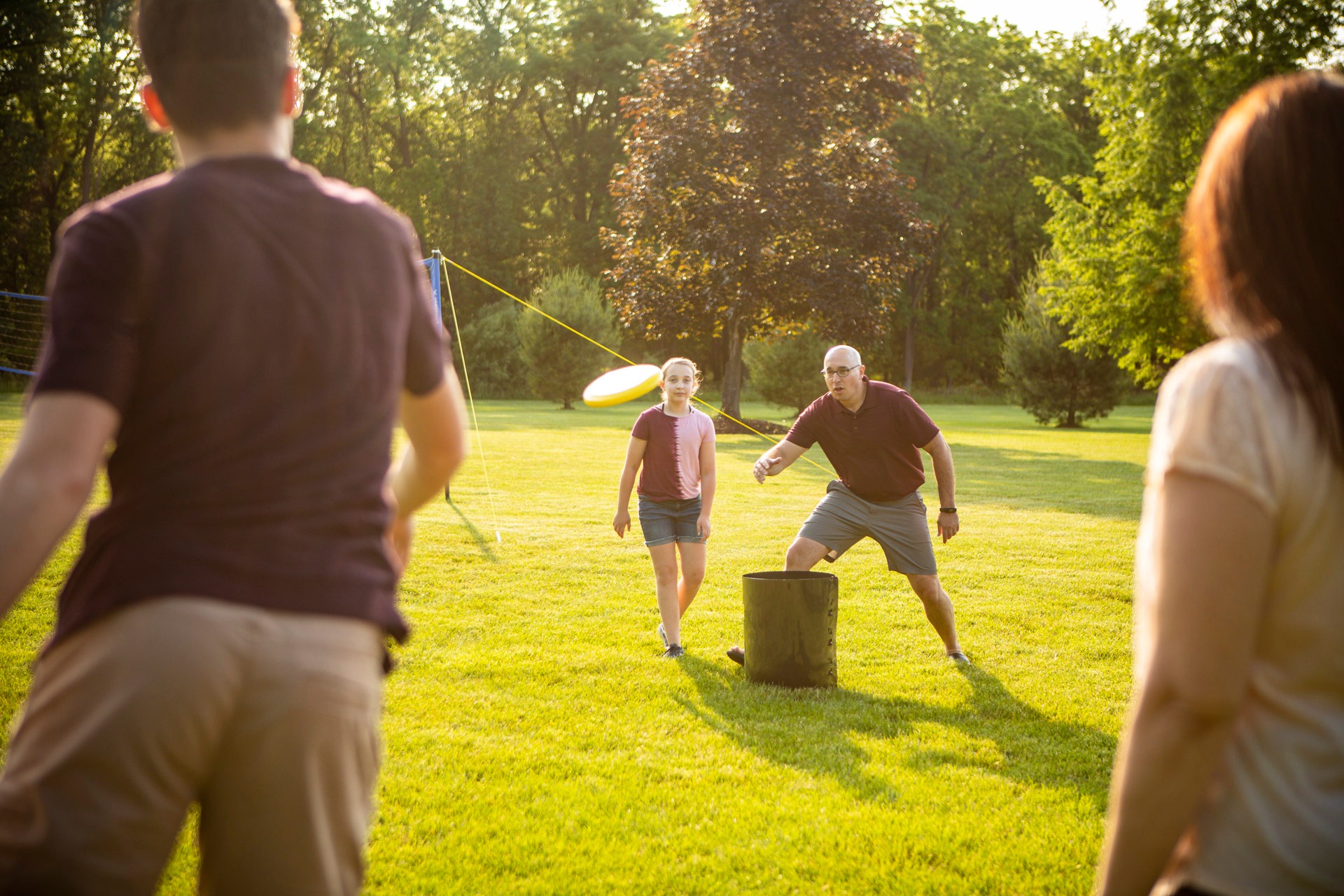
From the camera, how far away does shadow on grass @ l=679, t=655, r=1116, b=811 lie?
489 cm

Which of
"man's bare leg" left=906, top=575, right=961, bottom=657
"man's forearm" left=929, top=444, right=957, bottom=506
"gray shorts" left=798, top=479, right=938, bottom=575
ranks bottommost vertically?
"man's bare leg" left=906, top=575, right=961, bottom=657

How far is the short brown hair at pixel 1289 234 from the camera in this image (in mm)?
1267

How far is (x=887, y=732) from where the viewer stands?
5480mm

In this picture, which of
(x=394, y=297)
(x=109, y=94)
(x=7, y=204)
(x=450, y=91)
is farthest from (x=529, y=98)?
(x=394, y=297)

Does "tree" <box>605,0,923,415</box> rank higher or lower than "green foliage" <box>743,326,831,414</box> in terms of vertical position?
higher

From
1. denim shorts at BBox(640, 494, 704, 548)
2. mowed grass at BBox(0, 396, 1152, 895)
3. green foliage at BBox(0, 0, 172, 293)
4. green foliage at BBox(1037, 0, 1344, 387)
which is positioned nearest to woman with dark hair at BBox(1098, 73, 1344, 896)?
mowed grass at BBox(0, 396, 1152, 895)

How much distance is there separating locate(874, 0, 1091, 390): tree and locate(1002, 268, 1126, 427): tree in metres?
14.9

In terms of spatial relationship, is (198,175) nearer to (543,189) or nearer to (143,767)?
(143,767)

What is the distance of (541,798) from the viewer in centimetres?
451

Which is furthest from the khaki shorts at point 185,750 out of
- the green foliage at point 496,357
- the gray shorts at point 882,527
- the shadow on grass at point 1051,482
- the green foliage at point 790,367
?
the green foliage at point 496,357

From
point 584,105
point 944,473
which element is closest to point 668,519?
point 944,473

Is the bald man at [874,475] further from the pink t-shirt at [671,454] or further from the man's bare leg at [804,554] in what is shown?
the pink t-shirt at [671,454]

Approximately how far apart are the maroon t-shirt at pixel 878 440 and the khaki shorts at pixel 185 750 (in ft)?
17.5

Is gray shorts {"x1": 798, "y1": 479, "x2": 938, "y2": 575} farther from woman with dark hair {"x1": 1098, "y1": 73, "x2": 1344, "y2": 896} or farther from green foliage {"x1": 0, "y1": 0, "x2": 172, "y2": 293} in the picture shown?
green foliage {"x1": 0, "y1": 0, "x2": 172, "y2": 293}
